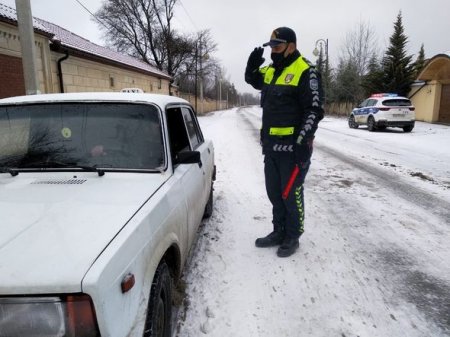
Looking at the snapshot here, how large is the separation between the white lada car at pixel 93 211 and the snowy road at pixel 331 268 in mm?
588

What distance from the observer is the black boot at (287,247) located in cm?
378

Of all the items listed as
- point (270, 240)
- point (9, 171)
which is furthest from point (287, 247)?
point (9, 171)

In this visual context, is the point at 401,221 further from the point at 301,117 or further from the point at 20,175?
Answer: the point at 20,175

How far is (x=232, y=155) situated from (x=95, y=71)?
10.7 m

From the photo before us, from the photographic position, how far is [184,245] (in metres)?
2.76

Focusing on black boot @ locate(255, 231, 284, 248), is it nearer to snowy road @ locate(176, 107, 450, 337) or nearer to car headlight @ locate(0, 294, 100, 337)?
snowy road @ locate(176, 107, 450, 337)

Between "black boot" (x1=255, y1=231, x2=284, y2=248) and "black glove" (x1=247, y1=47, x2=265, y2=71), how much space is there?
1.81m

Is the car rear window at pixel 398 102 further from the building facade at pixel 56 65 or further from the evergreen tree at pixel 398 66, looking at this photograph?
the building facade at pixel 56 65

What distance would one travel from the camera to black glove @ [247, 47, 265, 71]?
12.5ft

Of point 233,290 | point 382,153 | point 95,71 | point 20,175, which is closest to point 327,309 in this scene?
point 233,290

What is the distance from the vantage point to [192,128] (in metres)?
4.25

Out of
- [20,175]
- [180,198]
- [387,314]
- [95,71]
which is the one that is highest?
[95,71]

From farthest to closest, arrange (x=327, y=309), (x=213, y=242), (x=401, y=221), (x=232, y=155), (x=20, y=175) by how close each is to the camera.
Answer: (x=232, y=155) < (x=401, y=221) < (x=213, y=242) < (x=327, y=309) < (x=20, y=175)

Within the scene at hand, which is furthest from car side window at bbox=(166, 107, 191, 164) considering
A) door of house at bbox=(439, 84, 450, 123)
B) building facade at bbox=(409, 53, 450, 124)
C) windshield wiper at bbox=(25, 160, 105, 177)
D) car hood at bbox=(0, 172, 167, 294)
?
door of house at bbox=(439, 84, 450, 123)
